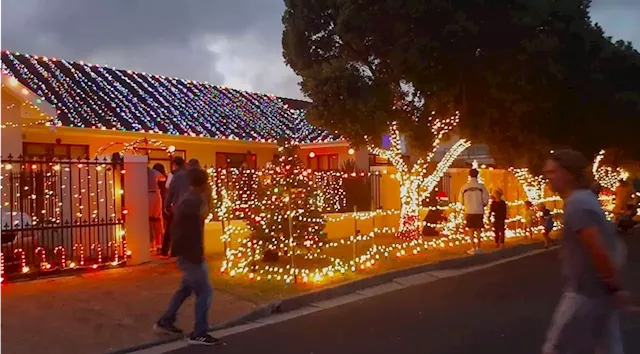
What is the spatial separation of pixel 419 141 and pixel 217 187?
5.73 m

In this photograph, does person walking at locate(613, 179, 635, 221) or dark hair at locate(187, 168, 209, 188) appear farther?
person walking at locate(613, 179, 635, 221)

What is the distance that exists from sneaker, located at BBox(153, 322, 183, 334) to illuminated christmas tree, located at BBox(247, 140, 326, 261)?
12.8ft

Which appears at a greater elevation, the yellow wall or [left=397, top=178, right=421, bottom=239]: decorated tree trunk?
the yellow wall

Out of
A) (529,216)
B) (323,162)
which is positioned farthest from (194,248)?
(323,162)

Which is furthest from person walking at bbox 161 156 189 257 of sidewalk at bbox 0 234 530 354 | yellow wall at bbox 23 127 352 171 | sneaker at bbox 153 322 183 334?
yellow wall at bbox 23 127 352 171

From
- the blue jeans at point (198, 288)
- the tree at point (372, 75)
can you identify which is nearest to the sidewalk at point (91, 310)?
the blue jeans at point (198, 288)

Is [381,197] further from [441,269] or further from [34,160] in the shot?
[34,160]

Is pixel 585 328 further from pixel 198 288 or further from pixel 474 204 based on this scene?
pixel 474 204

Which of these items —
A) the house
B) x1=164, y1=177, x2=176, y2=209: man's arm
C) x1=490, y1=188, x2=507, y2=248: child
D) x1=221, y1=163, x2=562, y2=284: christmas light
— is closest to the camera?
x1=164, y1=177, x2=176, y2=209: man's arm

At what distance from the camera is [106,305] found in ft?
29.1

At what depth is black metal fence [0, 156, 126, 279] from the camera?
406 inches

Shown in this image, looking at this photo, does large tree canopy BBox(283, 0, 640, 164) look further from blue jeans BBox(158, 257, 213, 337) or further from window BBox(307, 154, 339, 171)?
blue jeans BBox(158, 257, 213, 337)

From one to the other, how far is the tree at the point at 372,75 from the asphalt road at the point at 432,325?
5079mm

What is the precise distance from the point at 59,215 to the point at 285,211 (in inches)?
151
